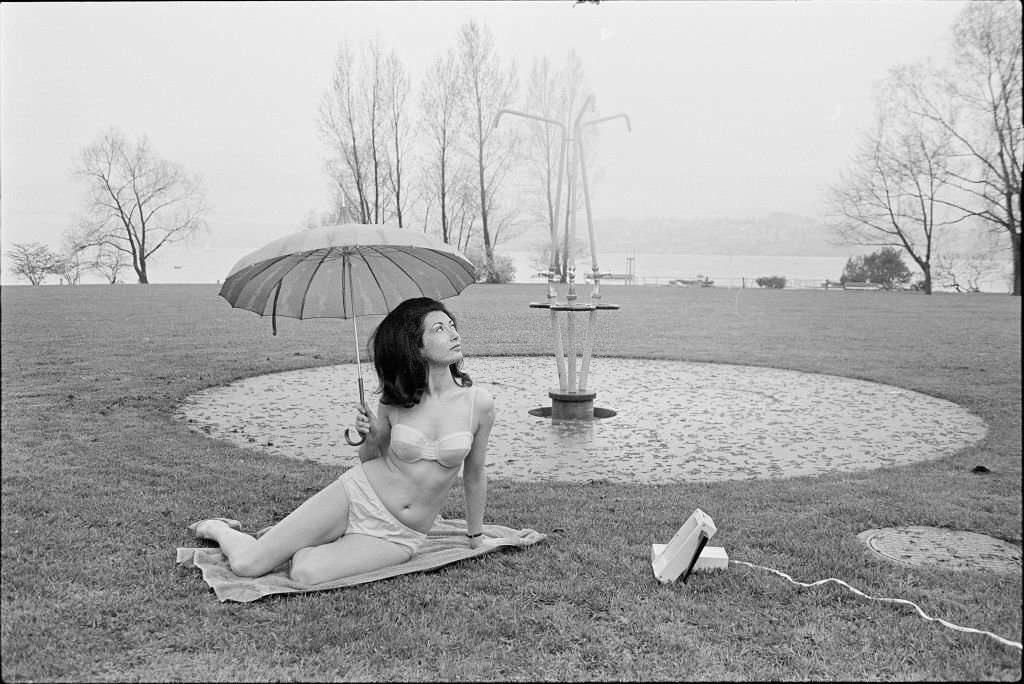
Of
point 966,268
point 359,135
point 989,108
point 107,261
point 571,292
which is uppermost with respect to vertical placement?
point 359,135

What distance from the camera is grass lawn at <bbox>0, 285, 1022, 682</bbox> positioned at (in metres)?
2.51

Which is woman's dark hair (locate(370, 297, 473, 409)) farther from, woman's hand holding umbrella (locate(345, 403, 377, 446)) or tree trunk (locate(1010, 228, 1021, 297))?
tree trunk (locate(1010, 228, 1021, 297))

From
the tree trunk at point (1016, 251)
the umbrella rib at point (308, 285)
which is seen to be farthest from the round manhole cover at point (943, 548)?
the umbrella rib at point (308, 285)

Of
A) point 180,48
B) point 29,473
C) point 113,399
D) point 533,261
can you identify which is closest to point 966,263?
point 533,261

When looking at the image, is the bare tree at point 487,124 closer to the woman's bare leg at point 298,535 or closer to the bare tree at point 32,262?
the bare tree at point 32,262

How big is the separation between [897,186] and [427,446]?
328 cm

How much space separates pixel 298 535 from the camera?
3156mm

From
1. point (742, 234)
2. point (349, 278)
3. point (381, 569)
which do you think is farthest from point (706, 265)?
point (381, 569)

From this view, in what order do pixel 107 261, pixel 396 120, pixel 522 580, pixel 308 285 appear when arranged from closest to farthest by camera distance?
pixel 522 580, pixel 308 285, pixel 107 261, pixel 396 120

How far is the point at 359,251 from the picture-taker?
356cm

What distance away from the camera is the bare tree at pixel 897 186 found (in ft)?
13.9

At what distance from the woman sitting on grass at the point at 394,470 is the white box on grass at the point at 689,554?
2.86ft

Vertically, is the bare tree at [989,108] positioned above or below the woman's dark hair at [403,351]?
above

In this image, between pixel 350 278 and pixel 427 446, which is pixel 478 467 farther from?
pixel 350 278
